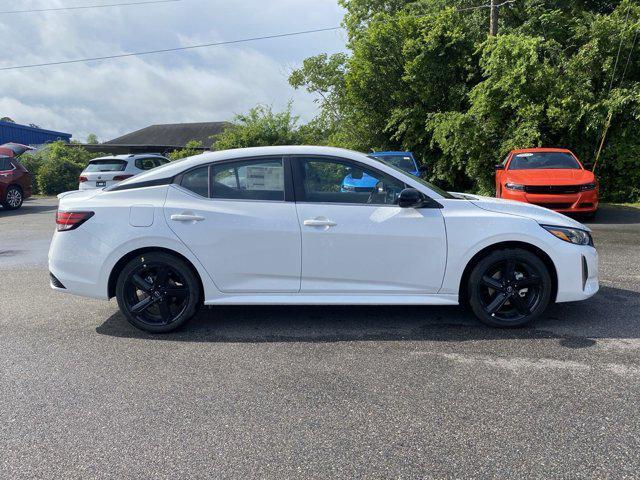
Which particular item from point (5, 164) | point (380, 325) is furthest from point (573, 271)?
point (5, 164)

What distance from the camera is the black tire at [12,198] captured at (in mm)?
16719

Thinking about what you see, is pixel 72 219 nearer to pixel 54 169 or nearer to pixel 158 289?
pixel 158 289

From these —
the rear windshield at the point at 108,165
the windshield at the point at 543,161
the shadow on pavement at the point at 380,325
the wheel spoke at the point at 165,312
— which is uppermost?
the rear windshield at the point at 108,165

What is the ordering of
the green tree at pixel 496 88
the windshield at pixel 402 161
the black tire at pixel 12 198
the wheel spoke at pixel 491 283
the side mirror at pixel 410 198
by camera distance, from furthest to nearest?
the black tire at pixel 12 198 → the green tree at pixel 496 88 → the windshield at pixel 402 161 → the wheel spoke at pixel 491 283 → the side mirror at pixel 410 198

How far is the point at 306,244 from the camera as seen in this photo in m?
4.45

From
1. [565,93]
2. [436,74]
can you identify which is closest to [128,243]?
[565,93]

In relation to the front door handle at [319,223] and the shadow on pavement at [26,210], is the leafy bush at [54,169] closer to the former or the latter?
the shadow on pavement at [26,210]

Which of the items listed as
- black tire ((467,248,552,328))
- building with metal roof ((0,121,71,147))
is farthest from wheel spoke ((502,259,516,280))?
building with metal roof ((0,121,71,147))

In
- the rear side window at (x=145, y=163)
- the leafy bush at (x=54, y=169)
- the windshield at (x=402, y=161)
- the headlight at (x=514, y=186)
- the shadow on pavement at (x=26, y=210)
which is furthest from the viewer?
the leafy bush at (x=54, y=169)

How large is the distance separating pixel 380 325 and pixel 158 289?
Result: 6.50 feet

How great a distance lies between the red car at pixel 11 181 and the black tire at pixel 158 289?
47.7 ft

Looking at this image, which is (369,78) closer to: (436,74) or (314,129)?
(436,74)

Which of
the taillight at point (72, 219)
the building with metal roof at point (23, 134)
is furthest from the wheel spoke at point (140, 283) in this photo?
the building with metal roof at point (23, 134)

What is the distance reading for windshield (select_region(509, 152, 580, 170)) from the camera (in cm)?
1172
